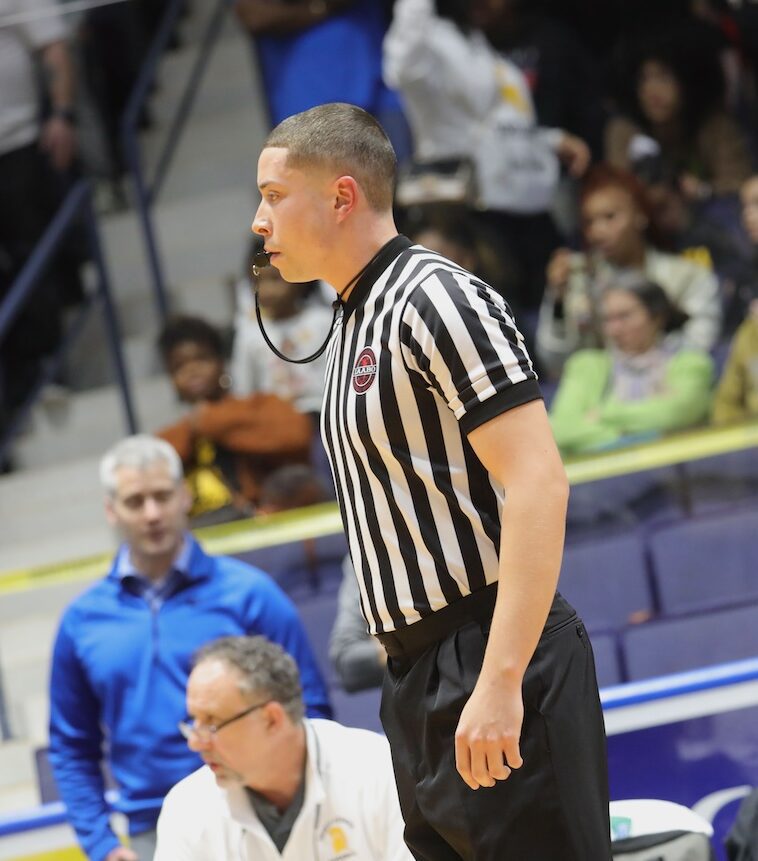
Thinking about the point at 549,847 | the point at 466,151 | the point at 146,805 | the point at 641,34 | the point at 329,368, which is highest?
the point at 641,34

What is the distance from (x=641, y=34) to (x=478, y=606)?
4409 millimetres

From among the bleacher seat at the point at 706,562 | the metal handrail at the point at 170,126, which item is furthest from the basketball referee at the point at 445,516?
the metal handrail at the point at 170,126

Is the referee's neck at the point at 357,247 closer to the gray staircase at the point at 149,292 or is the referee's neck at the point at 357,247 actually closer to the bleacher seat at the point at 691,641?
the bleacher seat at the point at 691,641

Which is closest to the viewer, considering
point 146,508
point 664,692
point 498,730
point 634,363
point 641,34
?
point 498,730

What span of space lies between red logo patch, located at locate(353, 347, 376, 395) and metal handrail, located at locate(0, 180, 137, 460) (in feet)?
11.8

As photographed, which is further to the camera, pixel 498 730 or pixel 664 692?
pixel 664 692

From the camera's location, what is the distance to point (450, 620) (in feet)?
5.33

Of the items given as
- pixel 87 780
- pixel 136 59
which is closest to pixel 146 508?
pixel 87 780

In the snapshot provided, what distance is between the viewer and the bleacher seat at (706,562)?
3514 millimetres

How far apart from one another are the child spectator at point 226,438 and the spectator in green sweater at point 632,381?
797 millimetres

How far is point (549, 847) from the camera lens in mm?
1578

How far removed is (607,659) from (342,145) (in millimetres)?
1920

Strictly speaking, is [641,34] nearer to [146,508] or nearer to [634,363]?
[634,363]

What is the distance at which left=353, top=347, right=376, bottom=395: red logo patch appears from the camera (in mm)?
1617
